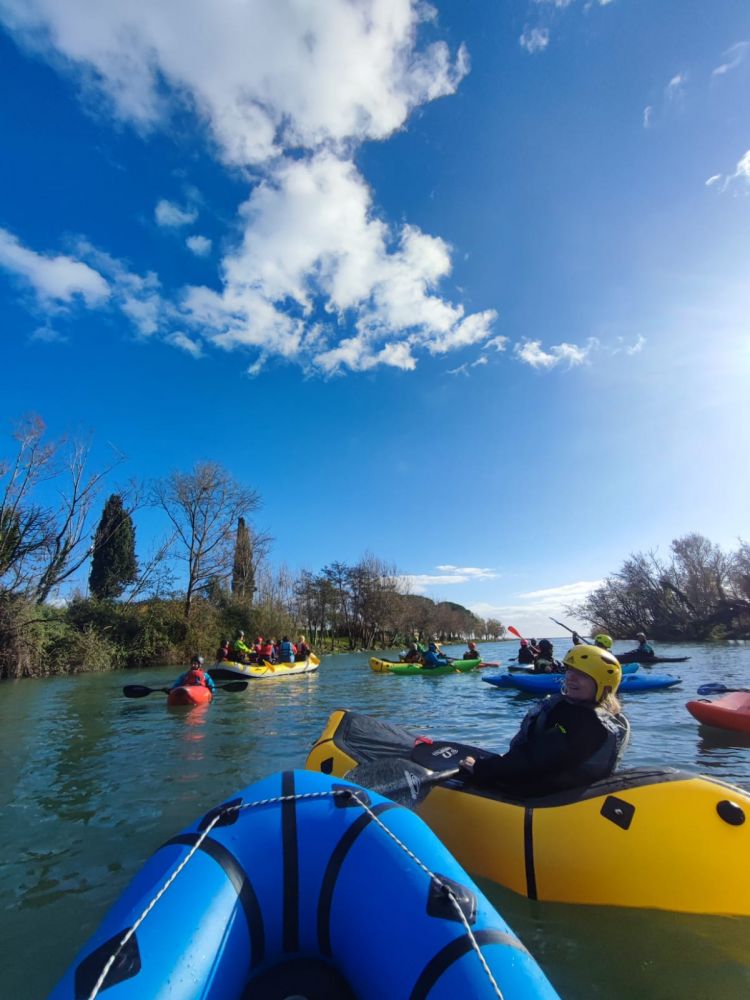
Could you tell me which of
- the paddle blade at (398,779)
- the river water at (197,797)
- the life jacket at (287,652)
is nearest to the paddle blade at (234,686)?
the river water at (197,797)

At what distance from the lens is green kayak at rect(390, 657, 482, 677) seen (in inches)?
753

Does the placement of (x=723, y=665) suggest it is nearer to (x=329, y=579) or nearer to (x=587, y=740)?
(x=587, y=740)

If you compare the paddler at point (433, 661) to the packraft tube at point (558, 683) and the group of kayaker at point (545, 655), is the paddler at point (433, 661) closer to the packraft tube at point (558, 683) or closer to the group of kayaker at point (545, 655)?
the group of kayaker at point (545, 655)

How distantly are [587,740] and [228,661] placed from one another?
14.3 m

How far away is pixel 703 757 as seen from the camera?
20.5 ft

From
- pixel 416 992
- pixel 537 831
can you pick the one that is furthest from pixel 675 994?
pixel 416 992

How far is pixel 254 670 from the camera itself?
638 inches

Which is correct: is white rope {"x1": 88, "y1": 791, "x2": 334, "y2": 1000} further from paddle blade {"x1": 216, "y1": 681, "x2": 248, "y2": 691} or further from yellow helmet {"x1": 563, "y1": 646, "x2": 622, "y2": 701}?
paddle blade {"x1": 216, "y1": 681, "x2": 248, "y2": 691}

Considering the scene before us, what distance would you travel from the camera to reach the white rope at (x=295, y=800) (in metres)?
1.52

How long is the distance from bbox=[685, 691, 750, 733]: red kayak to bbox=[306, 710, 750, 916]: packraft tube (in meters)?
5.12

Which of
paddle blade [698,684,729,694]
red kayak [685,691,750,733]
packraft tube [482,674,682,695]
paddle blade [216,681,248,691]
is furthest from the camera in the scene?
paddle blade [216,681,248,691]

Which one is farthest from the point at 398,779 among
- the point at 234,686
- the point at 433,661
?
the point at 433,661

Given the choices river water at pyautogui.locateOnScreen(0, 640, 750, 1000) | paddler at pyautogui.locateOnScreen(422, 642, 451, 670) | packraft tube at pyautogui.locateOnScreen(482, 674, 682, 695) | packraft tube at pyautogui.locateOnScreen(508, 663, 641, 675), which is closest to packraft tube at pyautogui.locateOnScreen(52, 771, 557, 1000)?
river water at pyautogui.locateOnScreen(0, 640, 750, 1000)

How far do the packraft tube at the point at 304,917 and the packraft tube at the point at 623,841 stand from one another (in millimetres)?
1440
